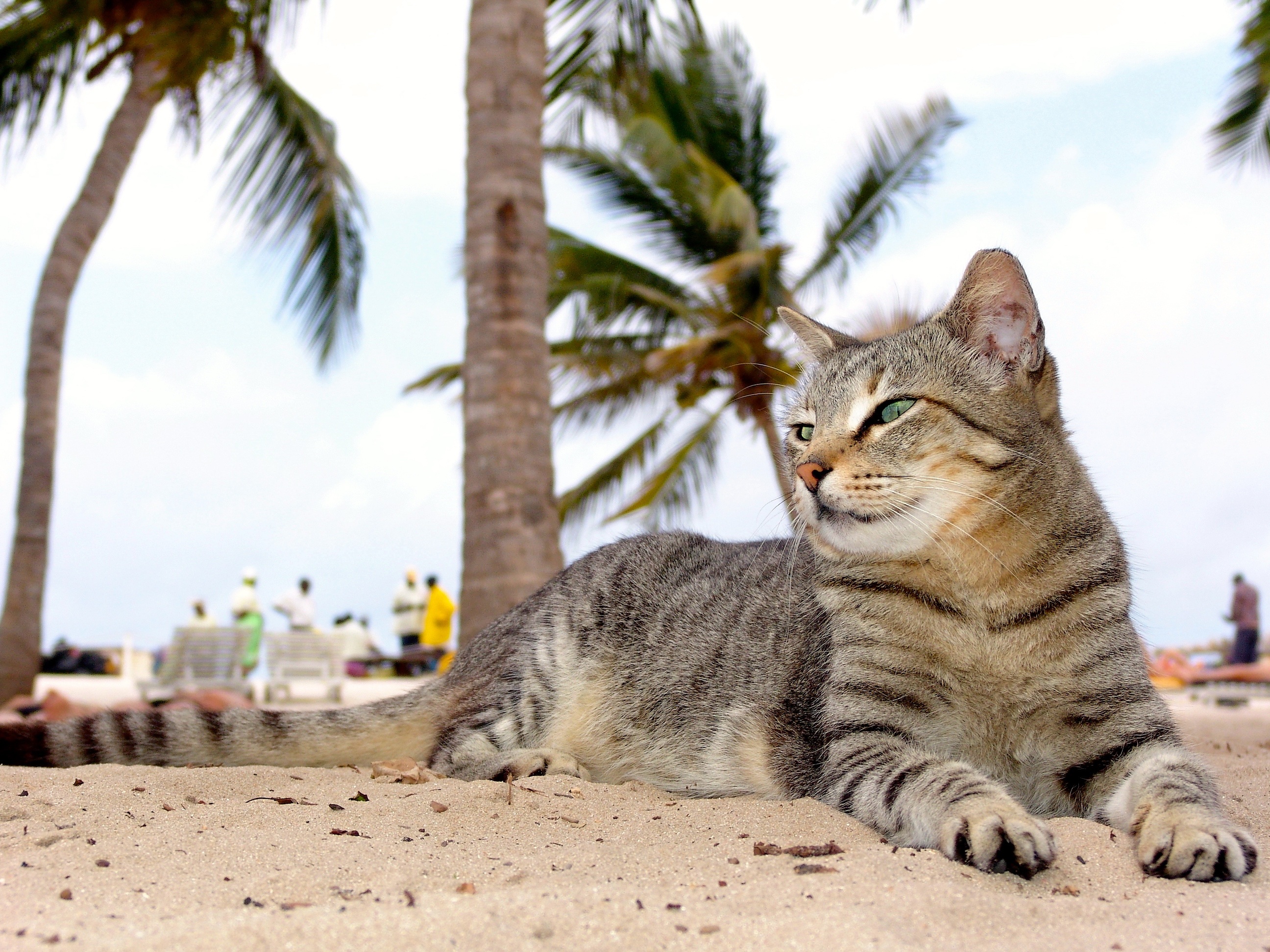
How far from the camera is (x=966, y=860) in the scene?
221 cm

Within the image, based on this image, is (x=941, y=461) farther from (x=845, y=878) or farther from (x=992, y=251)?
(x=845, y=878)

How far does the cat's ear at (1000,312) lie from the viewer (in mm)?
2926

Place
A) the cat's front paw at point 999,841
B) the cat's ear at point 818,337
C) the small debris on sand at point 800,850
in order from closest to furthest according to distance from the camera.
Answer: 1. the cat's front paw at point 999,841
2. the small debris on sand at point 800,850
3. the cat's ear at point 818,337

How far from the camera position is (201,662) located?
13.0 meters

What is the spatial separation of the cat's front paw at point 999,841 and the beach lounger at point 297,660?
42.8 feet

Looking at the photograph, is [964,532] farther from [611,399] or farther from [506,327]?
[611,399]

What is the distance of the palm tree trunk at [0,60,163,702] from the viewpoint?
1012 cm

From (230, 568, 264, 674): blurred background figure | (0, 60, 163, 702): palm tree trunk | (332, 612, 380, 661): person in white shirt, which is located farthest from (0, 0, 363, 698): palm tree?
(332, 612, 380, 661): person in white shirt

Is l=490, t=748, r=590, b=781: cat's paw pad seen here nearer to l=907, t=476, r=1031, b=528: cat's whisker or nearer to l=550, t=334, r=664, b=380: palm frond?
l=907, t=476, r=1031, b=528: cat's whisker

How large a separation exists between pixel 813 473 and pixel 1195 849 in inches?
50.8

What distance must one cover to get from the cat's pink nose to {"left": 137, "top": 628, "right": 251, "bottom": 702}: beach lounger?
456 inches

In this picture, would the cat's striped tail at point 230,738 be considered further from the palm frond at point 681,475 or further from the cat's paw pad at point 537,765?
the palm frond at point 681,475

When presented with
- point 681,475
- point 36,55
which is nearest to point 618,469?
point 681,475

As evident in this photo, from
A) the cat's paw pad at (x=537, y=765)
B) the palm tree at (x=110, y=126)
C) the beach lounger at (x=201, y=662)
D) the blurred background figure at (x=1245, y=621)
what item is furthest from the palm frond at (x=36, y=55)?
the blurred background figure at (x=1245, y=621)
